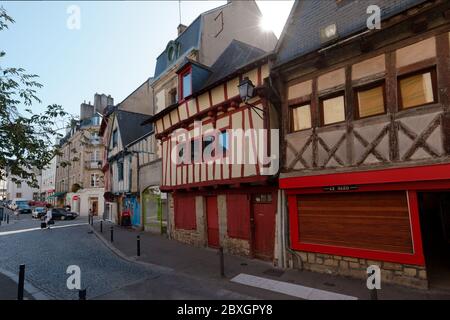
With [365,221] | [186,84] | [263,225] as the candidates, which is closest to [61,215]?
[186,84]

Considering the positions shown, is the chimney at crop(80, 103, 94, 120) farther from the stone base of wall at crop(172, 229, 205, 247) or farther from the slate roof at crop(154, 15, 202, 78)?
the stone base of wall at crop(172, 229, 205, 247)

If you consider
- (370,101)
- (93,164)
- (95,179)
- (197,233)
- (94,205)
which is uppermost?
(93,164)

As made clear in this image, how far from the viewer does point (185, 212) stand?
10.8 metres

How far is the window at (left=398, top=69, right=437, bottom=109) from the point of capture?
5.08 meters

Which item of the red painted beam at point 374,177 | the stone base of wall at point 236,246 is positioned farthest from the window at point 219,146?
the stone base of wall at point 236,246

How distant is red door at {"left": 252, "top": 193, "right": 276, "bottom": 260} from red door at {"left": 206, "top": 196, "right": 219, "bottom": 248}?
72.6 inches

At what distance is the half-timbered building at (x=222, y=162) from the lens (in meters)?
7.60

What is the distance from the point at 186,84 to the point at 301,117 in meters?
5.84

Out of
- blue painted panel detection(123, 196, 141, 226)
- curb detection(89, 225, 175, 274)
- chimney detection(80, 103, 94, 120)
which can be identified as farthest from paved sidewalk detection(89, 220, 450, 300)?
chimney detection(80, 103, 94, 120)

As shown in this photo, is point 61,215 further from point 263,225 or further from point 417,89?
point 417,89

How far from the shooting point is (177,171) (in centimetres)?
1081

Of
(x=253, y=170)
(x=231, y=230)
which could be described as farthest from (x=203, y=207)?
(x=253, y=170)

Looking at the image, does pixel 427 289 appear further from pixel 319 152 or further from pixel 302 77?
pixel 302 77

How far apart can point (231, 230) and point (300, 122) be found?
426 cm
